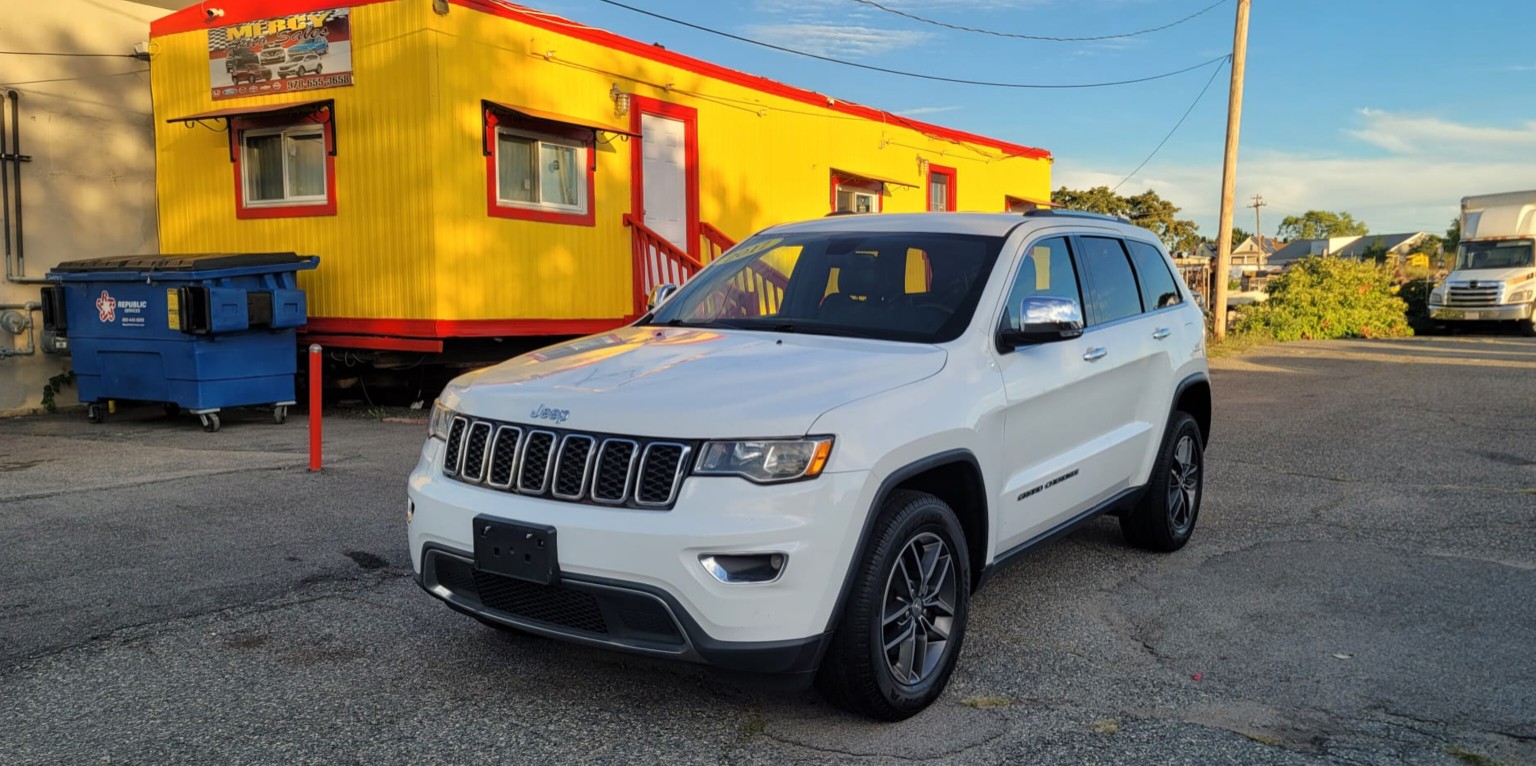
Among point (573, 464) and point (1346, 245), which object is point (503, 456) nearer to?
point (573, 464)

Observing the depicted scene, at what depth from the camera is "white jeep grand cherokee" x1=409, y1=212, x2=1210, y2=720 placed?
10.6ft

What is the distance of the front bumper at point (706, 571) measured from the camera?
3191mm

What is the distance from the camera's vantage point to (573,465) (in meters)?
3.40

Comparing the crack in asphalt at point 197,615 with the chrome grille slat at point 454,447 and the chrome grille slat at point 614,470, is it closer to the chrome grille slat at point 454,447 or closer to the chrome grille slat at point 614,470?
the chrome grille slat at point 454,447

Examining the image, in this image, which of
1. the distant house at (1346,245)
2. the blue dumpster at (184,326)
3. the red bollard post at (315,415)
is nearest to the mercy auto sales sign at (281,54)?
the blue dumpster at (184,326)

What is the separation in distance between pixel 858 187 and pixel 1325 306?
15.3m

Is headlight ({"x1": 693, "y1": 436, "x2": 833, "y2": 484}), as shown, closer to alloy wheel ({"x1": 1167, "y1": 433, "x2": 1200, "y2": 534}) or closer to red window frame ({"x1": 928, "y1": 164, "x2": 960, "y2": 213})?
alloy wheel ({"x1": 1167, "y1": 433, "x2": 1200, "y2": 534})

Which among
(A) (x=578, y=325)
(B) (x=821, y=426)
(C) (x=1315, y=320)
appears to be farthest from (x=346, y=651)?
(C) (x=1315, y=320)

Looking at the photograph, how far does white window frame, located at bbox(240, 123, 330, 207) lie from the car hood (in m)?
8.11

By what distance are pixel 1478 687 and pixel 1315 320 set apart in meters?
25.3

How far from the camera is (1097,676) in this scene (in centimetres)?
414

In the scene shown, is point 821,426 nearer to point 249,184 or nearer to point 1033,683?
point 1033,683

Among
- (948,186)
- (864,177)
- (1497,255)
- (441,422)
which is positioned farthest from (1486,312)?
(441,422)

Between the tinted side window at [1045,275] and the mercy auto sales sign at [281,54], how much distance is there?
27.1 ft
